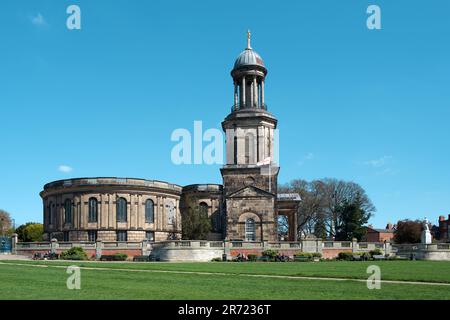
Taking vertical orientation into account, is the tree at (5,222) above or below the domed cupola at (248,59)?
below

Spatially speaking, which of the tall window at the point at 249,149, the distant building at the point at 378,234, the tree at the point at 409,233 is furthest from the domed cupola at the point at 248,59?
the distant building at the point at 378,234

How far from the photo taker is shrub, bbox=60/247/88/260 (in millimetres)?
50219

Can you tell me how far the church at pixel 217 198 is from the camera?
62531 millimetres

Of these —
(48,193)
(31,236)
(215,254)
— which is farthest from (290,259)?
(31,236)

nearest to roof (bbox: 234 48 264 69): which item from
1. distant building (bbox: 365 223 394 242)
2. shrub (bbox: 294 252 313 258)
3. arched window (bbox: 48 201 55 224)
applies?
shrub (bbox: 294 252 313 258)

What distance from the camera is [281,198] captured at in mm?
76375

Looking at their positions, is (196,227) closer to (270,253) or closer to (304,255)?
(270,253)

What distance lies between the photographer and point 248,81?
6694cm

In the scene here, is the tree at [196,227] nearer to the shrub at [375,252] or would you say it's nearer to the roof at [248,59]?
the roof at [248,59]

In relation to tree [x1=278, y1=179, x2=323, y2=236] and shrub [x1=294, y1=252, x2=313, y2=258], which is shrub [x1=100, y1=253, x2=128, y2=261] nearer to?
shrub [x1=294, y1=252, x2=313, y2=258]

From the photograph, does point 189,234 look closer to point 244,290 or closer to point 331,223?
point 331,223
